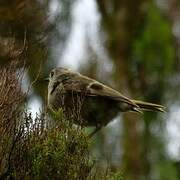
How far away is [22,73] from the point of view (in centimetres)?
732

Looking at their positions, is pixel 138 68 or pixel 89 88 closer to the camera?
pixel 89 88

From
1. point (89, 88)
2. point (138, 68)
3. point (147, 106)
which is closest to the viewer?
point (89, 88)

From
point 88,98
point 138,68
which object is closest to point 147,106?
point 88,98

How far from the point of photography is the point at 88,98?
8.59 metres

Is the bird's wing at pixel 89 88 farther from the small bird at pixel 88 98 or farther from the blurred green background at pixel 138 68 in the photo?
the blurred green background at pixel 138 68

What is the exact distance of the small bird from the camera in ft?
27.6

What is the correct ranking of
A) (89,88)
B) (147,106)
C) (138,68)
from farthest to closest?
(138,68) → (147,106) → (89,88)

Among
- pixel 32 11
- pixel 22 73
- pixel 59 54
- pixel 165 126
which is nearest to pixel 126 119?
pixel 165 126

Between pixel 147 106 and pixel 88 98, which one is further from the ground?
pixel 147 106

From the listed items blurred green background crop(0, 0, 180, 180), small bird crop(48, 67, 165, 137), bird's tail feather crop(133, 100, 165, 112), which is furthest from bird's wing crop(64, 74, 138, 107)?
blurred green background crop(0, 0, 180, 180)

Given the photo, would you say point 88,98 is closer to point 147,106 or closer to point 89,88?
point 89,88

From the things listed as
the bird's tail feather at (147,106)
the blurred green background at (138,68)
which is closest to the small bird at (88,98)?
the bird's tail feather at (147,106)

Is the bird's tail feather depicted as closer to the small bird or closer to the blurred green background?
the small bird

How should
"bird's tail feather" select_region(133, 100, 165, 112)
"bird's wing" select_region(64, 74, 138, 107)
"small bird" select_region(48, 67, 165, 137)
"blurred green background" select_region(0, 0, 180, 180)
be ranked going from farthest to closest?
"blurred green background" select_region(0, 0, 180, 180), "bird's tail feather" select_region(133, 100, 165, 112), "bird's wing" select_region(64, 74, 138, 107), "small bird" select_region(48, 67, 165, 137)
